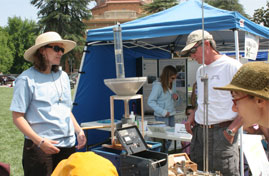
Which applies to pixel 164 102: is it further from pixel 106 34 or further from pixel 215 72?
pixel 215 72

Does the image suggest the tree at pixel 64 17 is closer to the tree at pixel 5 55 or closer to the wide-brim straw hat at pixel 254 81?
the tree at pixel 5 55

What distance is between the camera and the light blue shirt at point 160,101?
4160 millimetres

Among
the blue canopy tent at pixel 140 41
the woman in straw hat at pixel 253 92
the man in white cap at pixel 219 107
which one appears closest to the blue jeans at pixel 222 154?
the man in white cap at pixel 219 107

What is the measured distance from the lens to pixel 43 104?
1.93 m

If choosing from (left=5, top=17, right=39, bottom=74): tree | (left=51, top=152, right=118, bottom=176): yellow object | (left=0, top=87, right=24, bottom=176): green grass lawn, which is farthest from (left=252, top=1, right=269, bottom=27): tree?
(left=5, top=17, right=39, bottom=74): tree

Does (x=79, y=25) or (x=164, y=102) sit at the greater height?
(x=79, y=25)

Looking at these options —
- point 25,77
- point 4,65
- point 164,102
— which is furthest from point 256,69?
point 4,65

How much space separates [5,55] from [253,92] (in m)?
45.9

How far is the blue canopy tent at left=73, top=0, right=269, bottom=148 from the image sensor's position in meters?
3.15

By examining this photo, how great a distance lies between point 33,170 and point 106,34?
2.24 m

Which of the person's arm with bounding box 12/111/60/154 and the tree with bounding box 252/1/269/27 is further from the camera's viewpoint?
the tree with bounding box 252/1/269/27

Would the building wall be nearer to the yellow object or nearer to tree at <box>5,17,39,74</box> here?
tree at <box>5,17,39,74</box>

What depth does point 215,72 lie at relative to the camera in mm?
2170

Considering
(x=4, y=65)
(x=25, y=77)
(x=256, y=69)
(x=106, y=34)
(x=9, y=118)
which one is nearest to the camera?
(x=256, y=69)
